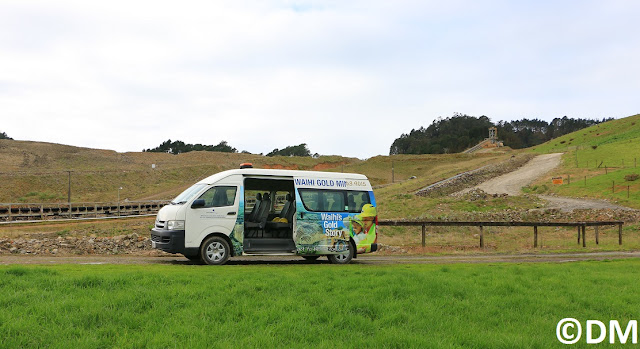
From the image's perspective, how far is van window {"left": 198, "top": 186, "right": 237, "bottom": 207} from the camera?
47.1ft

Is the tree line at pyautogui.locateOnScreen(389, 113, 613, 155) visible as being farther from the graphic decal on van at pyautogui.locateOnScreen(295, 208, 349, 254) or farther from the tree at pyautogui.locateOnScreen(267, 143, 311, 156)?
the graphic decal on van at pyautogui.locateOnScreen(295, 208, 349, 254)

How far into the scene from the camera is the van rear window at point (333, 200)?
1575 cm

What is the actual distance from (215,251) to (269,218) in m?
2.37

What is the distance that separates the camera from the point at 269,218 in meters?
16.1

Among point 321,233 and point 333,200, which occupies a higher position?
point 333,200

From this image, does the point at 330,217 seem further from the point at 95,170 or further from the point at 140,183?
the point at 95,170

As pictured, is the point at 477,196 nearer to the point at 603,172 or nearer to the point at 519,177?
the point at 519,177

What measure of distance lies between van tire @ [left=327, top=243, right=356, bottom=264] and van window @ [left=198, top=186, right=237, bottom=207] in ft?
12.2

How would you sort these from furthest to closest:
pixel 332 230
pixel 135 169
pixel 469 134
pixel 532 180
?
1. pixel 469 134
2. pixel 135 169
3. pixel 532 180
4. pixel 332 230

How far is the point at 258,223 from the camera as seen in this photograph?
51.2 ft

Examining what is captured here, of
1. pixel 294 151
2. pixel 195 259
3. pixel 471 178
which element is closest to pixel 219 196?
pixel 195 259

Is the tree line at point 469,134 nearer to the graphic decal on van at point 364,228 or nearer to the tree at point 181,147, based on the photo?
the tree at point 181,147

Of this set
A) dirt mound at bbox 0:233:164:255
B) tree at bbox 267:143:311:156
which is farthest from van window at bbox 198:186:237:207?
tree at bbox 267:143:311:156

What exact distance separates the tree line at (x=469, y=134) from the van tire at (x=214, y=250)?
13615cm
